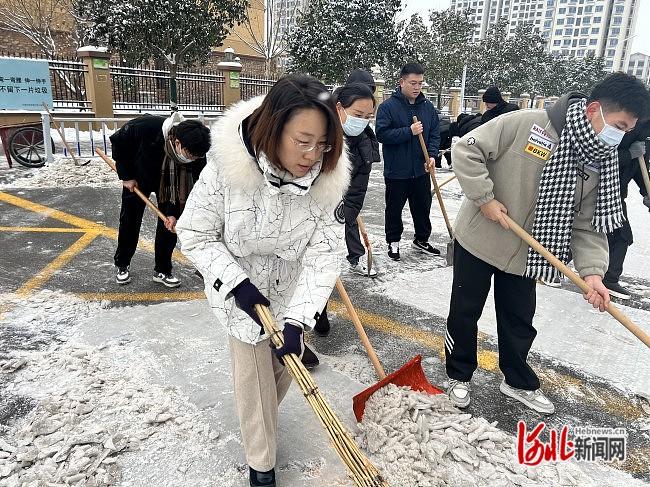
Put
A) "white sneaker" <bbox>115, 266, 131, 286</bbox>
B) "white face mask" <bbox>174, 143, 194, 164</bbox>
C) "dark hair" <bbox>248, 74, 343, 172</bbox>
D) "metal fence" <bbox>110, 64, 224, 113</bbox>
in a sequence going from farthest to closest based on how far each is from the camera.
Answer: "metal fence" <bbox>110, 64, 224, 113</bbox> → "white sneaker" <bbox>115, 266, 131, 286</bbox> → "white face mask" <bbox>174, 143, 194, 164</bbox> → "dark hair" <bbox>248, 74, 343, 172</bbox>

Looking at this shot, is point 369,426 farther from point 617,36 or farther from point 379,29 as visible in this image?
point 617,36

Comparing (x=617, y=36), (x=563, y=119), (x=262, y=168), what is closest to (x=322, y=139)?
(x=262, y=168)

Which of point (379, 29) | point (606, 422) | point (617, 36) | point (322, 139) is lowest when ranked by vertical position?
point (606, 422)

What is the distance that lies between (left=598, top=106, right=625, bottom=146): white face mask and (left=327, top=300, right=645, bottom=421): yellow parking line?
5.04 feet

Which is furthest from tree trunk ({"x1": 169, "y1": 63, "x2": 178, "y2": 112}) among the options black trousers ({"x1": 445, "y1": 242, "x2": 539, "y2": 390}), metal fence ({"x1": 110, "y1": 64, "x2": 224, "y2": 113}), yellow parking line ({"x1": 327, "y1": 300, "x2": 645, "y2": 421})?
black trousers ({"x1": 445, "y1": 242, "x2": 539, "y2": 390})

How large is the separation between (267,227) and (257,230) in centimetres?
4

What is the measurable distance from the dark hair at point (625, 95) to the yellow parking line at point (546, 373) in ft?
5.37

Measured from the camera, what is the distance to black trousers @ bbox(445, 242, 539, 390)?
2.54 metres

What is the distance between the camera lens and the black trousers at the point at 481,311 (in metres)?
2.54

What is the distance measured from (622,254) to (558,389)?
7.44 ft

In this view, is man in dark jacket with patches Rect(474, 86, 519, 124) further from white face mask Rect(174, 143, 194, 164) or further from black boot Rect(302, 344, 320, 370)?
black boot Rect(302, 344, 320, 370)

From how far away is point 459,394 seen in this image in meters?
2.63

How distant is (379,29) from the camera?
18000mm

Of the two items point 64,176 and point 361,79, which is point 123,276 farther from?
point 64,176
